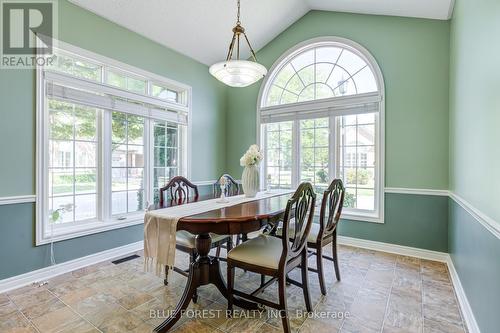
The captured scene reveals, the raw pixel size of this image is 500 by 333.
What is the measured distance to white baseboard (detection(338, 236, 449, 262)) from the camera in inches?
121

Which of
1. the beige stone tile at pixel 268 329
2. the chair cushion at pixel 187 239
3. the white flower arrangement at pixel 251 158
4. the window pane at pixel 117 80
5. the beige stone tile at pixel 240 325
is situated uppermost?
the window pane at pixel 117 80

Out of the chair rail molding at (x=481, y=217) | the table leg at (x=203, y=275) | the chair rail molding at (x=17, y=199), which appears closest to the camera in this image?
the chair rail molding at (x=481, y=217)

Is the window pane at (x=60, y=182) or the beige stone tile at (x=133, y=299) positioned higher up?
the window pane at (x=60, y=182)

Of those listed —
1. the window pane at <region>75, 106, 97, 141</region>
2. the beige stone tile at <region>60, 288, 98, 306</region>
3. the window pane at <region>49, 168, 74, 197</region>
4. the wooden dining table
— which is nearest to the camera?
the wooden dining table

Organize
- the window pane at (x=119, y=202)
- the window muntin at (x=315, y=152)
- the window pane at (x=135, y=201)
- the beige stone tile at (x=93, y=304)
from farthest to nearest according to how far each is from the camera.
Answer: the window muntin at (x=315, y=152) < the window pane at (x=135, y=201) < the window pane at (x=119, y=202) < the beige stone tile at (x=93, y=304)

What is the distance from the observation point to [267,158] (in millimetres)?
4512

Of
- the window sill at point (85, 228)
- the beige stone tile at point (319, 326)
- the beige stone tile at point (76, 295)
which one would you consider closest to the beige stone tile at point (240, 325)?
the beige stone tile at point (319, 326)

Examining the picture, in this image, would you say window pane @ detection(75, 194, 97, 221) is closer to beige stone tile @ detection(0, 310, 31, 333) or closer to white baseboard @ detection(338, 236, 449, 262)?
beige stone tile @ detection(0, 310, 31, 333)

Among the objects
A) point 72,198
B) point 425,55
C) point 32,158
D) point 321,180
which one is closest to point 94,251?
point 72,198

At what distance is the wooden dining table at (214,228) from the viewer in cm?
167

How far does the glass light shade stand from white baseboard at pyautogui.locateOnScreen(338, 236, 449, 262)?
8.47 feet

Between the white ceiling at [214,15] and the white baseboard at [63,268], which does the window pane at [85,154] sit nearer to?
the white baseboard at [63,268]

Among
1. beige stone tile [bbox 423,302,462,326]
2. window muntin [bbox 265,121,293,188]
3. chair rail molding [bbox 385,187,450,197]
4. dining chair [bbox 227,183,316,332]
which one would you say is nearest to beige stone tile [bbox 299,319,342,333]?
dining chair [bbox 227,183,316,332]

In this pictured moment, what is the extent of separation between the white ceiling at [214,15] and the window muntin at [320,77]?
57cm
